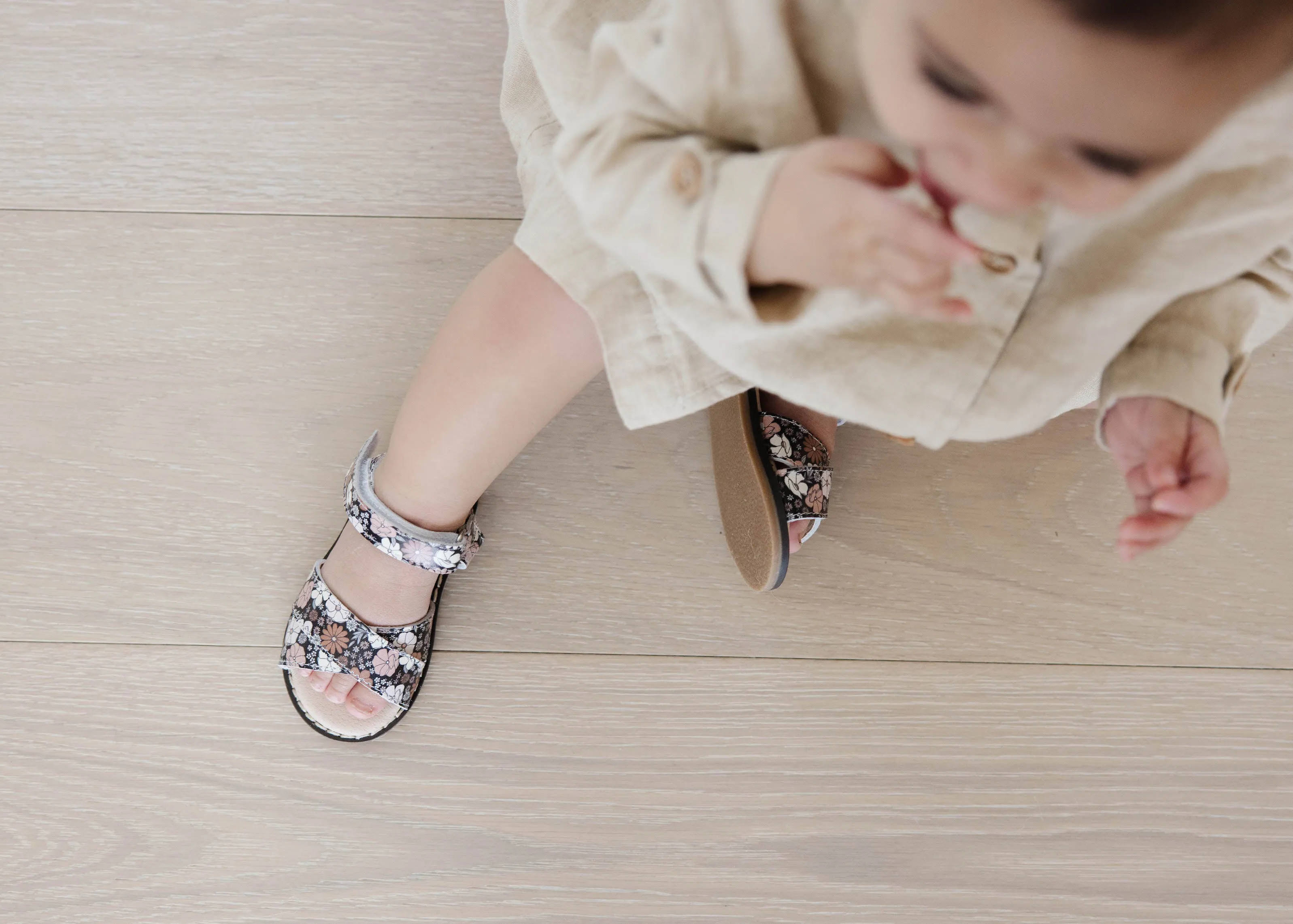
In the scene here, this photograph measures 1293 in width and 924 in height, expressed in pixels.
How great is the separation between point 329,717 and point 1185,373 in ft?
1.89

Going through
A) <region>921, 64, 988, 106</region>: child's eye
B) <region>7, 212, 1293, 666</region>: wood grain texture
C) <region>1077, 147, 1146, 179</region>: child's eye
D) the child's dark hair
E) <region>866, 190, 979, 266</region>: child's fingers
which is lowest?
<region>7, 212, 1293, 666</region>: wood grain texture

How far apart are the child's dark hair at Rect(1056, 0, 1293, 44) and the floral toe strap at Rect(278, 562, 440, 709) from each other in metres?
0.56

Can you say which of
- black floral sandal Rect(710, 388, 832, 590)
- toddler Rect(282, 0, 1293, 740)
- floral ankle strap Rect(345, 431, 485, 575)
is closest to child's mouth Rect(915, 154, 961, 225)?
toddler Rect(282, 0, 1293, 740)

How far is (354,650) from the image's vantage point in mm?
657

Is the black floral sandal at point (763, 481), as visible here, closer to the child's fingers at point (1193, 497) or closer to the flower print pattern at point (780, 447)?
the flower print pattern at point (780, 447)

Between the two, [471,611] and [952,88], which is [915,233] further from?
[471,611]

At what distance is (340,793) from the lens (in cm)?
67

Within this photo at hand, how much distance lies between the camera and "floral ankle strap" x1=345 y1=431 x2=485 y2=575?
0.62 metres

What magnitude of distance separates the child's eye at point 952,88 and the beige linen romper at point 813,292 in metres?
0.07

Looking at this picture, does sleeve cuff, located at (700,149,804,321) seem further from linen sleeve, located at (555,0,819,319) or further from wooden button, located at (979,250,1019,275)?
wooden button, located at (979,250,1019,275)

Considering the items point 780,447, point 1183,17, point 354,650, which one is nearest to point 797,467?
point 780,447

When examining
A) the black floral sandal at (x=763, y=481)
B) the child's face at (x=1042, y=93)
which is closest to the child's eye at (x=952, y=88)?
the child's face at (x=1042, y=93)

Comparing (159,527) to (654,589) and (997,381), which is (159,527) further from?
(997,381)

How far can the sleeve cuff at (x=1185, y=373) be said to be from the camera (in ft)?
1.46
